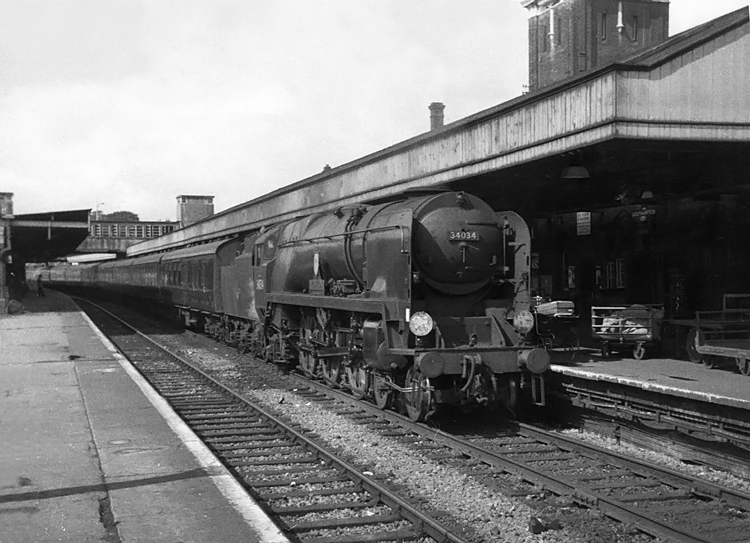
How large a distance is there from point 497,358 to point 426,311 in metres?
1.07

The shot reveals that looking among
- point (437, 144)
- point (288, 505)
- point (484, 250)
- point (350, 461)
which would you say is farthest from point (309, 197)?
point (288, 505)

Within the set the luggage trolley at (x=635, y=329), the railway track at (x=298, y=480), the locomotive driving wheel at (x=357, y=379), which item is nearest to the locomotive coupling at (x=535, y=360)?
the locomotive driving wheel at (x=357, y=379)

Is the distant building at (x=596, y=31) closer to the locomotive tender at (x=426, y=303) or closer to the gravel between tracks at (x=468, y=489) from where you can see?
the locomotive tender at (x=426, y=303)

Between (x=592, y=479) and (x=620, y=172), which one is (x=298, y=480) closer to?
(x=592, y=479)

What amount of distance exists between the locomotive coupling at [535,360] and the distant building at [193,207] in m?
44.5

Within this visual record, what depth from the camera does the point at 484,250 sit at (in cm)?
990

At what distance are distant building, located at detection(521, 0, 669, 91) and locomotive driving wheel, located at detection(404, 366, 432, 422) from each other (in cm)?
3211

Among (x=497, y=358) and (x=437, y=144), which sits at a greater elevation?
(x=437, y=144)

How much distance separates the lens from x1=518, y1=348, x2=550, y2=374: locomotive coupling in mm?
9344

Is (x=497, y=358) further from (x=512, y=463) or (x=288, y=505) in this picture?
(x=288, y=505)

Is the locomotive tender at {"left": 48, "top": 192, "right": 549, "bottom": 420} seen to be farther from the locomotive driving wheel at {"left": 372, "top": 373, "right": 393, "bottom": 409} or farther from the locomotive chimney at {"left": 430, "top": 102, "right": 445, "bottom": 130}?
the locomotive chimney at {"left": 430, "top": 102, "right": 445, "bottom": 130}

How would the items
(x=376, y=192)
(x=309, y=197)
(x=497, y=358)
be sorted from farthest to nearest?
(x=309, y=197), (x=376, y=192), (x=497, y=358)

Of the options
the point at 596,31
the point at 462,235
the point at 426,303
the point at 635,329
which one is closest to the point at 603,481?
the point at 426,303

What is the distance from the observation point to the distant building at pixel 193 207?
51.8 m
